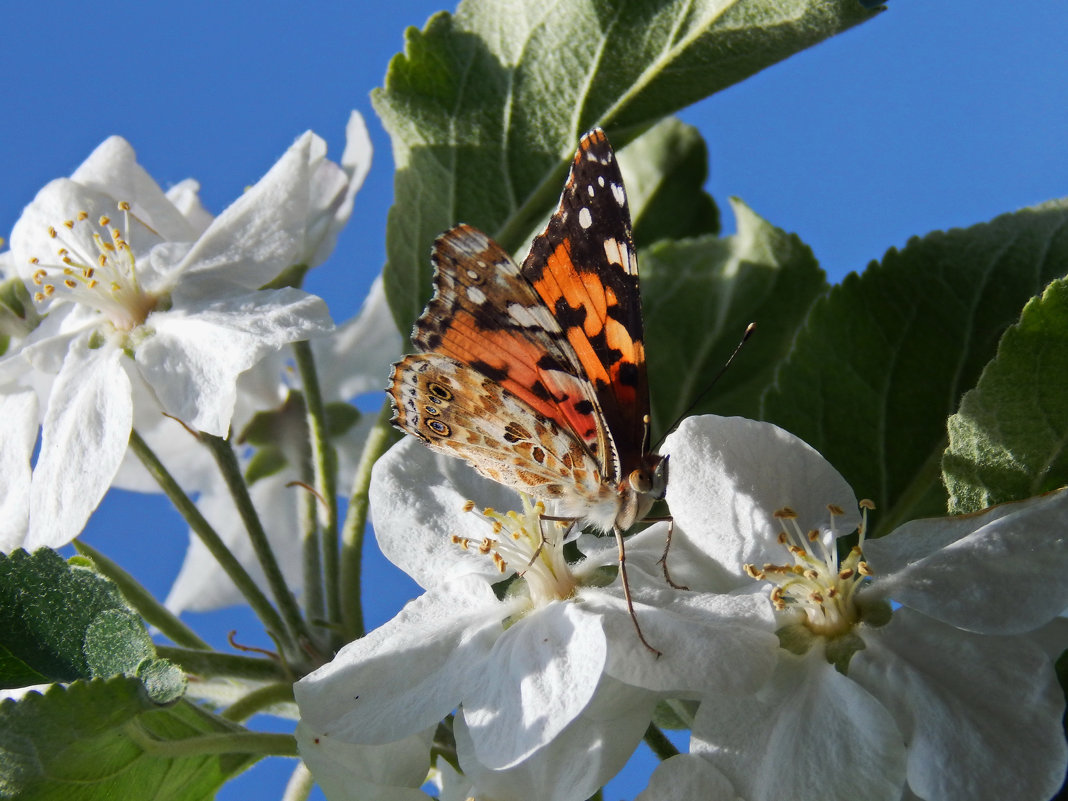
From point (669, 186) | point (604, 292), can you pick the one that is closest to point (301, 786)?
point (604, 292)

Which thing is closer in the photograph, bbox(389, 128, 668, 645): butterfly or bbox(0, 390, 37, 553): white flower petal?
bbox(389, 128, 668, 645): butterfly

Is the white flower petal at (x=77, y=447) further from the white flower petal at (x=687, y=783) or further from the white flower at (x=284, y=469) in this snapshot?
the white flower petal at (x=687, y=783)

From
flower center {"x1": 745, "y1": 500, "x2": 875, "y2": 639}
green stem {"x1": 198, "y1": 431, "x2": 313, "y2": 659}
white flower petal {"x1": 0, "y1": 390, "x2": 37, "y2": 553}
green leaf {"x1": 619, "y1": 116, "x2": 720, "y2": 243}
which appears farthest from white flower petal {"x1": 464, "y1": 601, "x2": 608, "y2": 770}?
green leaf {"x1": 619, "y1": 116, "x2": 720, "y2": 243}

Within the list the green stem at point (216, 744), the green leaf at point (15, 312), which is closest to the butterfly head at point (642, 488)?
the green stem at point (216, 744)

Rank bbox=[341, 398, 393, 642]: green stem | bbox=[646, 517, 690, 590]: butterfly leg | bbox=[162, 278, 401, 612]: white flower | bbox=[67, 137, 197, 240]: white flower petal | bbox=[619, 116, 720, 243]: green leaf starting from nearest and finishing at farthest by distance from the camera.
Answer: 1. bbox=[646, 517, 690, 590]: butterfly leg
2. bbox=[341, 398, 393, 642]: green stem
3. bbox=[67, 137, 197, 240]: white flower petal
4. bbox=[162, 278, 401, 612]: white flower
5. bbox=[619, 116, 720, 243]: green leaf

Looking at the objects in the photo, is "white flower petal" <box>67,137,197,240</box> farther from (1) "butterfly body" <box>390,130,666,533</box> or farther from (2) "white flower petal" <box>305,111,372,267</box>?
(1) "butterfly body" <box>390,130,666,533</box>
